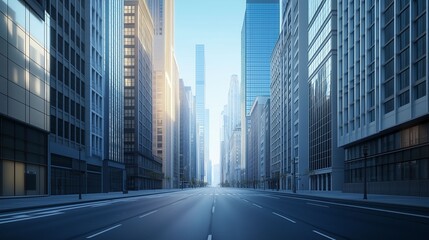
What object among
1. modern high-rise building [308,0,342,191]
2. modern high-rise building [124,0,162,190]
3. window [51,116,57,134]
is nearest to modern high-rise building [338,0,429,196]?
modern high-rise building [308,0,342,191]

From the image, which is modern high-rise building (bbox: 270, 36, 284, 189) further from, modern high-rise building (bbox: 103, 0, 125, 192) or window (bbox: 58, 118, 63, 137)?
window (bbox: 58, 118, 63, 137)

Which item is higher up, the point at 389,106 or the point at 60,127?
the point at 389,106

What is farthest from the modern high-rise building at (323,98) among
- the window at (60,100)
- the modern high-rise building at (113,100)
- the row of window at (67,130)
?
the window at (60,100)

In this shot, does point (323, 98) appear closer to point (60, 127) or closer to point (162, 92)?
point (60, 127)

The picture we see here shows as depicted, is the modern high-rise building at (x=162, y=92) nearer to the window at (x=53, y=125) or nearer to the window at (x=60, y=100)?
the window at (x=60, y=100)

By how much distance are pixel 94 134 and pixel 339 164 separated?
39.1 metres

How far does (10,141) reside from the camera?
39.8 meters

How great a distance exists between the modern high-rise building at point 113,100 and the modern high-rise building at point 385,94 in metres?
38.3

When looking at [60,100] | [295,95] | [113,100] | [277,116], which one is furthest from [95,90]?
[277,116]

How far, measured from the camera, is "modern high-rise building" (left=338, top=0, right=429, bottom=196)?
136 feet

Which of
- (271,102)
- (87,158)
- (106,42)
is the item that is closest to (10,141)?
(87,158)

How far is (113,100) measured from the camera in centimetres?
8388

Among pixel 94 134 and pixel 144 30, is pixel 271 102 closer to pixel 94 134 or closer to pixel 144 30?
pixel 144 30

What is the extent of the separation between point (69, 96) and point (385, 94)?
38.0 metres
